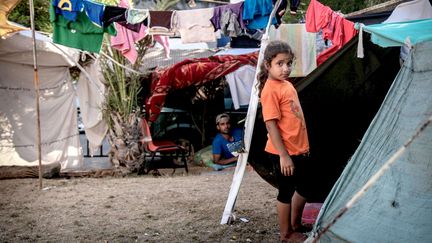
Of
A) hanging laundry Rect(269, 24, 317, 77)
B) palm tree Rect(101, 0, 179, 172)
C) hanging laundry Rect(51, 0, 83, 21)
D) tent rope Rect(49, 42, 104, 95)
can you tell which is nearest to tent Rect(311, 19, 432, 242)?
hanging laundry Rect(269, 24, 317, 77)

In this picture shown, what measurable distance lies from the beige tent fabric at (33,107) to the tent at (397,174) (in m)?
7.11

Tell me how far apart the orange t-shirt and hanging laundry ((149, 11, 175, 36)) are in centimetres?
332

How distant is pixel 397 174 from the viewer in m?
3.07

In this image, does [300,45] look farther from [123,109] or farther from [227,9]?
[123,109]

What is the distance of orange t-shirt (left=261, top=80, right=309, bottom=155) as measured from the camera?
3578 millimetres

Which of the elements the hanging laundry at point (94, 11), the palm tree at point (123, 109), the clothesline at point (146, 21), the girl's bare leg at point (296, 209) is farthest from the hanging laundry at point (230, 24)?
the girl's bare leg at point (296, 209)

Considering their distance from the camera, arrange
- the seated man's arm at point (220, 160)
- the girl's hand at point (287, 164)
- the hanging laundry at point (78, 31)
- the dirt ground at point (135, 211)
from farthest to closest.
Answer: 1. the seated man's arm at point (220, 160)
2. the hanging laundry at point (78, 31)
3. the dirt ground at point (135, 211)
4. the girl's hand at point (287, 164)

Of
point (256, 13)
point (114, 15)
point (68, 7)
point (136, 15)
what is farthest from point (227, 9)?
point (68, 7)

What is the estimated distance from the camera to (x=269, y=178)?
16.0 ft

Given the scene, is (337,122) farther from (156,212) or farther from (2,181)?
(2,181)

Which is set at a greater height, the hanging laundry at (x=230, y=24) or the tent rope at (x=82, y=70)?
the hanging laundry at (x=230, y=24)

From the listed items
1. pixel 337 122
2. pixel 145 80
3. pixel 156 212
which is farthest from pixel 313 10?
pixel 145 80

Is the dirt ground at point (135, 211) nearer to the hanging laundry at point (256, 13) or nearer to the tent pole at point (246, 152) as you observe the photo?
the tent pole at point (246, 152)

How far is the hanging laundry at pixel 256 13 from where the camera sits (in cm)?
577
